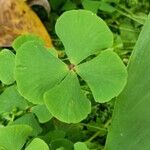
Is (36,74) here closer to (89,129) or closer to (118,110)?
(118,110)

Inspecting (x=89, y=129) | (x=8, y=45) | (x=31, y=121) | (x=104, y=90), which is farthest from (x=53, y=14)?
(x=104, y=90)

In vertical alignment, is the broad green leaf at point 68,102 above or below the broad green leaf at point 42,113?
above

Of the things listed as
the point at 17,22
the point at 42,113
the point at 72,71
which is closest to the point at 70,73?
the point at 72,71

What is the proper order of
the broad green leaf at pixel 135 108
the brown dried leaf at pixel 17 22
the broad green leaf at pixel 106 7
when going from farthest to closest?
the broad green leaf at pixel 106 7, the brown dried leaf at pixel 17 22, the broad green leaf at pixel 135 108

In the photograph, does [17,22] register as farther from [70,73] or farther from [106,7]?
[70,73]

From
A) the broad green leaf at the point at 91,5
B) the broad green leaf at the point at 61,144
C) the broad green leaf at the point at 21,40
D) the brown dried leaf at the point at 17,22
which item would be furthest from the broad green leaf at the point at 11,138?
the broad green leaf at the point at 91,5

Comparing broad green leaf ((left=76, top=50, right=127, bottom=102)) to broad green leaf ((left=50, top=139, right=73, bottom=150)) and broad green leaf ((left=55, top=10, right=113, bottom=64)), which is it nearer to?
broad green leaf ((left=55, top=10, right=113, bottom=64))

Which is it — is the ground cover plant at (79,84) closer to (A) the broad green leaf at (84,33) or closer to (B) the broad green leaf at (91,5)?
(A) the broad green leaf at (84,33)
